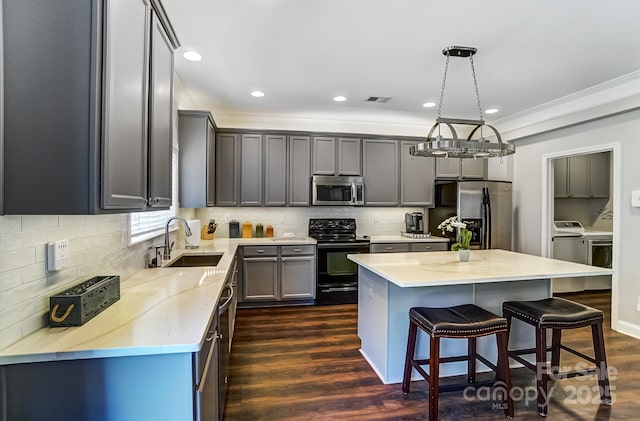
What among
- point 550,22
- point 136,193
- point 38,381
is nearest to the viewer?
point 38,381

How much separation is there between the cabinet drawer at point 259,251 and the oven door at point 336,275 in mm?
597

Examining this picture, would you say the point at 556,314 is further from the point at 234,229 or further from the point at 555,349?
the point at 234,229

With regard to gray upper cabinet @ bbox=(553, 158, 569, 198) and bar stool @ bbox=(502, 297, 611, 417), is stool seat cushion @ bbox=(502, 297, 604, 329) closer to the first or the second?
bar stool @ bbox=(502, 297, 611, 417)

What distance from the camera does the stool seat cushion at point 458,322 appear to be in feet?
6.89

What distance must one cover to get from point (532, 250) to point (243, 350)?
A: 4178 millimetres

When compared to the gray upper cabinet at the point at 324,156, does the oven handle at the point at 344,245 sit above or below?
below

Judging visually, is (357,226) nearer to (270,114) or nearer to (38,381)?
(270,114)

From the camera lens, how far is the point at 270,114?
4.89 meters

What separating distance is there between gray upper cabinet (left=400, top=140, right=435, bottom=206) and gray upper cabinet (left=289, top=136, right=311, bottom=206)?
4.61ft

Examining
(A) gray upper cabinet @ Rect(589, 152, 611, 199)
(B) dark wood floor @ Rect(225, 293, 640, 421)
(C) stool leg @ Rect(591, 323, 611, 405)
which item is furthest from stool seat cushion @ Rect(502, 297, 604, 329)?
(A) gray upper cabinet @ Rect(589, 152, 611, 199)

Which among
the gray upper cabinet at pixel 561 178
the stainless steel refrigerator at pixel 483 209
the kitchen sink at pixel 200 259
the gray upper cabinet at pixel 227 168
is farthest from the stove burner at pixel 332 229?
the gray upper cabinet at pixel 561 178

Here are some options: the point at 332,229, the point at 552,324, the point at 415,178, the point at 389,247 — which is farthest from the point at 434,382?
the point at 415,178

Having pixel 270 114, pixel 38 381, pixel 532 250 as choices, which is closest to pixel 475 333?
pixel 38 381

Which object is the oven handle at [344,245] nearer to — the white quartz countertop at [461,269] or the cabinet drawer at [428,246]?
the cabinet drawer at [428,246]
